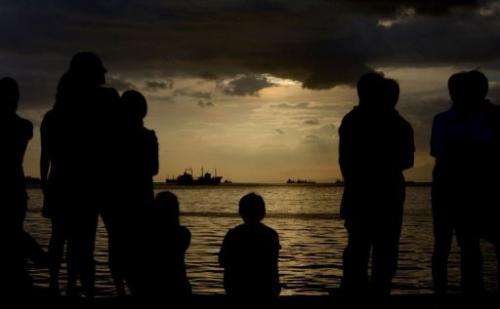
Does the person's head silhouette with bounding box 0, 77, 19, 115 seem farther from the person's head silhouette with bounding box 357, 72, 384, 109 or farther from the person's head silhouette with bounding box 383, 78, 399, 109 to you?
the person's head silhouette with bounding box 383, 78, 399, 109

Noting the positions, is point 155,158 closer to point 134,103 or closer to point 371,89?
point 134,103

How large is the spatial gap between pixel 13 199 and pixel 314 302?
300 cm

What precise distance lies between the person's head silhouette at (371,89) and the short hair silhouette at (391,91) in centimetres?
5

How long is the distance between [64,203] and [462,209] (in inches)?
131

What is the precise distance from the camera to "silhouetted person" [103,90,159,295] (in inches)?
231

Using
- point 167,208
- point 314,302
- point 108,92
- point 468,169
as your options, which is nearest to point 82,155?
point 108,92

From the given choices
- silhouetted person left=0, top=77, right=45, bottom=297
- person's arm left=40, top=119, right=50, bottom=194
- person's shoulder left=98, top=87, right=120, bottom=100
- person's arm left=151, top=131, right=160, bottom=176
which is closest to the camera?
silhouetted person left=0, top=77, right=45, bottom=297

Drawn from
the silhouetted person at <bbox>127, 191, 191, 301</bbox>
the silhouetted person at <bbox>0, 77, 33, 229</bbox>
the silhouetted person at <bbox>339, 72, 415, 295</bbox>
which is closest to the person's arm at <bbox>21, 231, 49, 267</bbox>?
the silhouetted person at <bbox>0, 77, 33, 229</bbox>

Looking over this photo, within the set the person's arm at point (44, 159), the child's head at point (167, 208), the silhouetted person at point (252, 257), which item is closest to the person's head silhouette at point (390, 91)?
the silhouetted person at point (252, 257)

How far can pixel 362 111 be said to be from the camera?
5781 millimetres

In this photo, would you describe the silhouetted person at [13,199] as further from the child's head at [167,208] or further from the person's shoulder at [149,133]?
the child's head at [167,208]

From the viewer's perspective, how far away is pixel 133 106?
6.09 m

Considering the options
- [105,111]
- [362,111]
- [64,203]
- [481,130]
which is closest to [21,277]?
[64,203]

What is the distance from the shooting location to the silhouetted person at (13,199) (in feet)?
18.0
